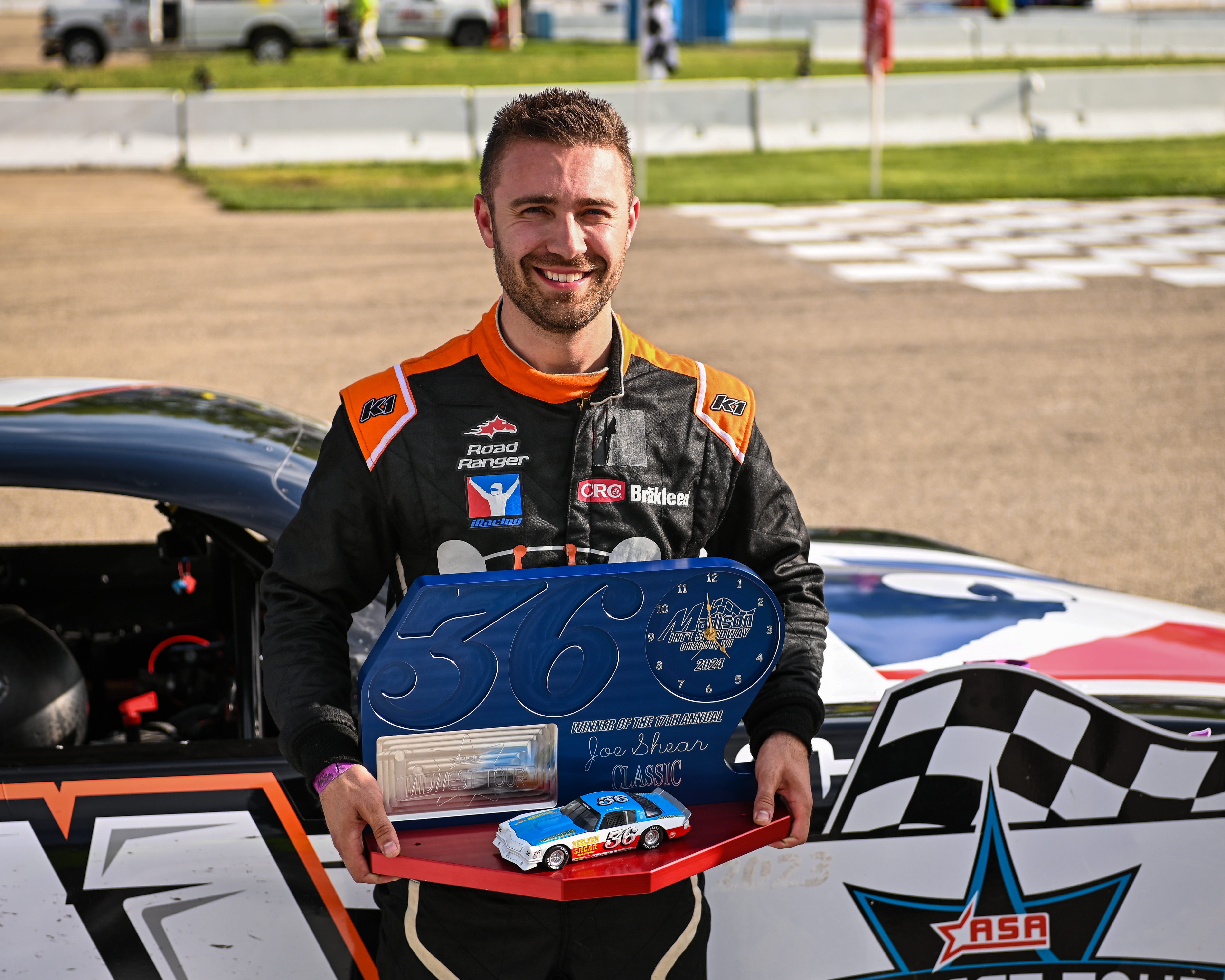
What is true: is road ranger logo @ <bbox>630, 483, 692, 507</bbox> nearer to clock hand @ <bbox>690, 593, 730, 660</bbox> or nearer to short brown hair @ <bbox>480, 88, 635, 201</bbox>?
clock hand @ <bbox>690, 593, 730, 660</bbox>

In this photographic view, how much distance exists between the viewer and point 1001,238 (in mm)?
11953

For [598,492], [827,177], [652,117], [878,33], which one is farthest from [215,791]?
[652,117]

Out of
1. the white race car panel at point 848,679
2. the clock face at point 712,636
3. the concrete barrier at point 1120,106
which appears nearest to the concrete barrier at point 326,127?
the concrete barrier at point 1120,106

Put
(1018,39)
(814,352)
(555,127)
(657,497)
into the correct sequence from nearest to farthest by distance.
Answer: (555,127)
(657,497)
(814,352)
(1018,39)

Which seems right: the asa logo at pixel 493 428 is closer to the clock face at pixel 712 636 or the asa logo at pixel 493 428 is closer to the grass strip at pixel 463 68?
the clock face at pixel 712 636

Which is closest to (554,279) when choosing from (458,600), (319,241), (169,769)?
(458,600)

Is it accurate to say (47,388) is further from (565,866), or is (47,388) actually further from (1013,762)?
(1013,762)

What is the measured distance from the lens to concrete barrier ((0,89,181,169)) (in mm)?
15617

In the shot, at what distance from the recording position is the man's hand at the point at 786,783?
171cm

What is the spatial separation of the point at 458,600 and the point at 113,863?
88 centimetres

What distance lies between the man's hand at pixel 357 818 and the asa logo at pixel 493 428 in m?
0.50

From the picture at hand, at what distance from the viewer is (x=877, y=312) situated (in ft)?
30.5

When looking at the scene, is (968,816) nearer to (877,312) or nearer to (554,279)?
(554,279)

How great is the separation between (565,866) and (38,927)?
98 cm
